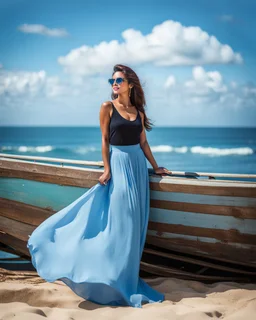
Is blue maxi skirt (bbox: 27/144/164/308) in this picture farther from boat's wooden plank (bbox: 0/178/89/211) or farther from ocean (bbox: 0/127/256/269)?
ocean (bbox: 0/127/256/269)

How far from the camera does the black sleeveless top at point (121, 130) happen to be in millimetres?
3221

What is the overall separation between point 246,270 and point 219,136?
109 ft

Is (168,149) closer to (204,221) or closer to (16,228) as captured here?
(16,228)

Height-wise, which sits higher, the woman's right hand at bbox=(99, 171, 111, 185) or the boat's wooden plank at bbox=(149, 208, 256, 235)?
the woman's right hand at bbox=(99, 171, 111, 185)

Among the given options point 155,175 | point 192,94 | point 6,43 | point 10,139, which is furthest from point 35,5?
point 155,175

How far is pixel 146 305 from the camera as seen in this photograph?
300 cm

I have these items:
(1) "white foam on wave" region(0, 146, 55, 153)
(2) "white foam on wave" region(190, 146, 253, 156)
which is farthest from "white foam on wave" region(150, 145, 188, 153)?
(1) "white foam on wave" region(0, 146, 55, 153)

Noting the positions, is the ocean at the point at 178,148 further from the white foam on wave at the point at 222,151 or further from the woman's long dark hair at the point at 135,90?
the woman's long dark hair at the point at 135,90

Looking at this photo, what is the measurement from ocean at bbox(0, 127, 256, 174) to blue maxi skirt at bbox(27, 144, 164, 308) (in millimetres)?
16881

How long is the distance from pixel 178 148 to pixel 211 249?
2564 cm

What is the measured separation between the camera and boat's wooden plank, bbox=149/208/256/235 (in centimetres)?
327

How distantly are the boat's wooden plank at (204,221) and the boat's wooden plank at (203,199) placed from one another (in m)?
0.09

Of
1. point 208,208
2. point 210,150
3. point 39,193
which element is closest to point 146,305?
point 208,208

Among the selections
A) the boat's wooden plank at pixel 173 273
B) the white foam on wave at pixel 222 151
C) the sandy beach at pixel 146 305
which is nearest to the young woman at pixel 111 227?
the sandy beach at pixel 146 305
